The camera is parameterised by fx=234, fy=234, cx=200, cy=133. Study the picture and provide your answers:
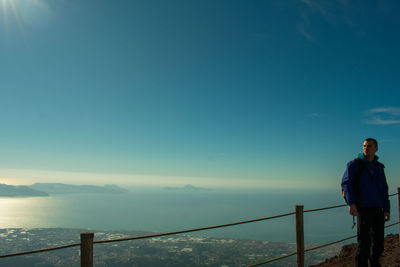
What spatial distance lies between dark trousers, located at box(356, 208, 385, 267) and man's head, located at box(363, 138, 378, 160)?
2.47 ft

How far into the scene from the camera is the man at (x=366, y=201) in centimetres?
326

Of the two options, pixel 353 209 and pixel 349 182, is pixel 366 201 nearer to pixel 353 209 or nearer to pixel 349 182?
pixel 353 209

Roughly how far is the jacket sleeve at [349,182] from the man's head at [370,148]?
279 millimetres

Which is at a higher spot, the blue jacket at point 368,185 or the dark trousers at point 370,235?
the blue jacket at point 368,185

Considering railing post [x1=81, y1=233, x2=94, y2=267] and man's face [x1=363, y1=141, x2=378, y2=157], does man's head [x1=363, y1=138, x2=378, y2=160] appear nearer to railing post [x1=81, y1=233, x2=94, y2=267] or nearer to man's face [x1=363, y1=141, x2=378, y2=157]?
man's face [x1=363, y1=141, x2=378, y2=157]

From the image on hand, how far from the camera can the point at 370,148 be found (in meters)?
3.34

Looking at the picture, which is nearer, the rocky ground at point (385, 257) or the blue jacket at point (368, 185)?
the blue jacket at point (368, 185)

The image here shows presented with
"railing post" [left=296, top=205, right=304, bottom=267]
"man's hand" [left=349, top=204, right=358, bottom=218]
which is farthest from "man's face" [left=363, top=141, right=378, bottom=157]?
"railing post" [left=296, top=205, right=304, bottom=267]

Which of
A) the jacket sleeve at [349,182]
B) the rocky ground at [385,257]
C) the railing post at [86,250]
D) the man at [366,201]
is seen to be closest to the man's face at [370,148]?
the man at [366,201]

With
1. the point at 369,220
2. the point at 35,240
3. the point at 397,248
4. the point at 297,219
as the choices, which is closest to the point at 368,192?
the point at 369,220

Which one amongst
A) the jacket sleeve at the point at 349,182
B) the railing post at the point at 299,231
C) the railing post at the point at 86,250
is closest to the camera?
the railing post at the point at 86,250

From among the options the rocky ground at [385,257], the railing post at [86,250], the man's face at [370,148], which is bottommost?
the rocky ground at [385,257]

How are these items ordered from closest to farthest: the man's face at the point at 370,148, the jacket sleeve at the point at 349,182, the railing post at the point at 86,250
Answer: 1. the railing post at the point at 86,250
2. the jacket sleeve at the point at 349,182
3. the man's face at the point at 370,148

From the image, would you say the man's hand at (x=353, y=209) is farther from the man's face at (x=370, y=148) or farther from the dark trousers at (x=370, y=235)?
the man's face at (x=370, y=148)
